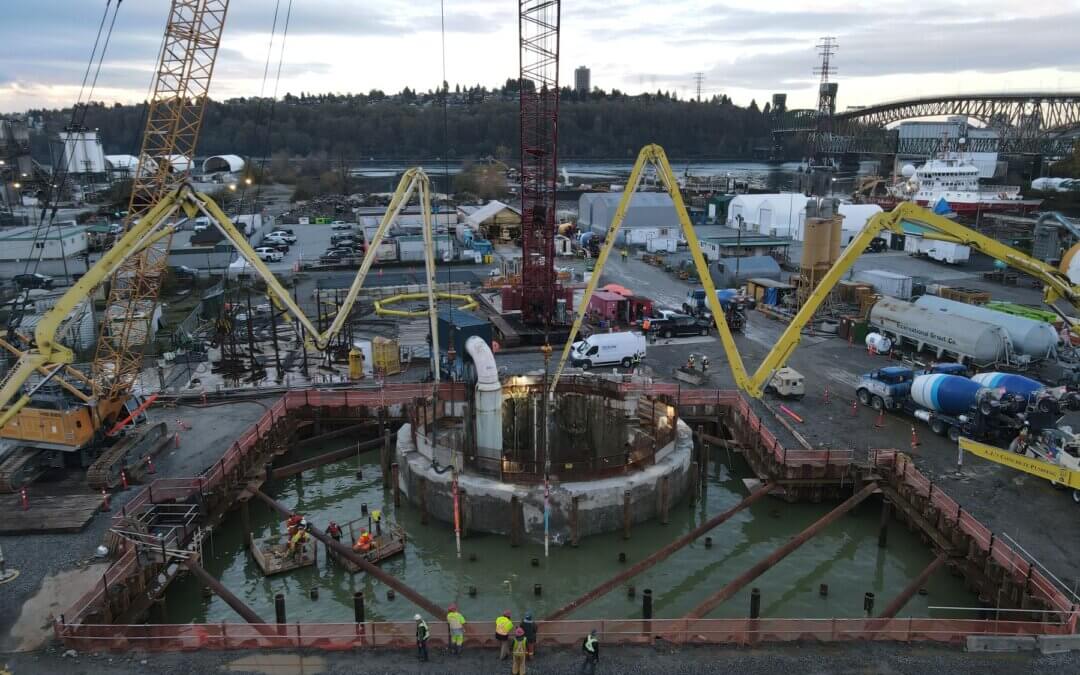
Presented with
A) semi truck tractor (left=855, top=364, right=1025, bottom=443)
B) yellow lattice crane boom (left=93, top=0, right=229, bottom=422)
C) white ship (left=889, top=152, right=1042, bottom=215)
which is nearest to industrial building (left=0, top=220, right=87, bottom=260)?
yellow lattice crane boom (left=93, top=0, right=229, bottom=422)

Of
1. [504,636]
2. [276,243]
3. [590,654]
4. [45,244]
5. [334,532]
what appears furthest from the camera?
[276,243]

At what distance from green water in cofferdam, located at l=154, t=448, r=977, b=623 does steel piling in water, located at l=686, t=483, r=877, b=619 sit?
1.33 m

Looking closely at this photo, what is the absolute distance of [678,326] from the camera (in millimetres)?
36969

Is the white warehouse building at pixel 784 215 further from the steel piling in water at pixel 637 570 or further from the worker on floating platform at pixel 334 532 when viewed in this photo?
the worker on floating platform at pixel 334 532

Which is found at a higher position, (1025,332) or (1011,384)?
(1025,332)

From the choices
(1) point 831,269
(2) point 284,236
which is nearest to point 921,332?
(1) point 831,269

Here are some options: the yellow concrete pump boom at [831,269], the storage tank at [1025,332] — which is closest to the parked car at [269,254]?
the yellow concrete pump boom at [831,269]

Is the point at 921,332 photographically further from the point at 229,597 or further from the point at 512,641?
the point at 229,597

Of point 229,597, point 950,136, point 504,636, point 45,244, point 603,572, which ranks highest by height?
point 950,136

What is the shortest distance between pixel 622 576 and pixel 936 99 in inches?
7097

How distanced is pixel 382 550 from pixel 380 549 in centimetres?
6

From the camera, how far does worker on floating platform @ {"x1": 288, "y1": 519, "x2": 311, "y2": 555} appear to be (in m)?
19.5

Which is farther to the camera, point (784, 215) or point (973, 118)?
point (973, 118)

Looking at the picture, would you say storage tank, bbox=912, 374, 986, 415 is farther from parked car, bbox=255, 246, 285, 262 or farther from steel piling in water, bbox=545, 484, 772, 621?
parked car, bbox=255, 246, 285, 262
